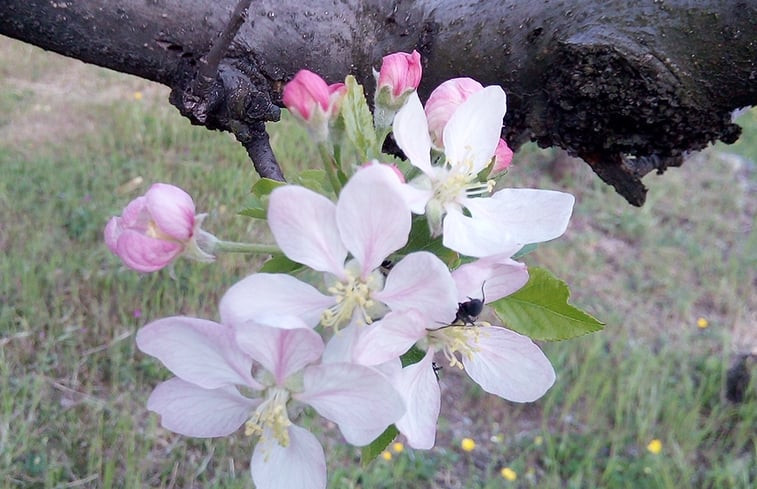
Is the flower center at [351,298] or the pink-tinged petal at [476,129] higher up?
the pink-tinged petal at [476,129]

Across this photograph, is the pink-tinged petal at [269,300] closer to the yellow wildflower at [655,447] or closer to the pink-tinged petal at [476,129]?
the pink-tinged petal at [476,129]

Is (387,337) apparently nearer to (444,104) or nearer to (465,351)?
(465,351)

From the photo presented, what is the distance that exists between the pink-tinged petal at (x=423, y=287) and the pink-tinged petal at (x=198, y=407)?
0.20 meters

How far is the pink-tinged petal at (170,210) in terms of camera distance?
634 mm

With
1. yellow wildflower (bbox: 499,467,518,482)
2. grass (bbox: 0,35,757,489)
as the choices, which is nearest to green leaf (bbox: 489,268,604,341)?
grass (bbox: 0,35,757,489)

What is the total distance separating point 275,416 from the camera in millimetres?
670

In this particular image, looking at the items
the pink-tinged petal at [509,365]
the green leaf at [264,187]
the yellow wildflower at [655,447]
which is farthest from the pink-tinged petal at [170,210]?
the yellow wildflower at [655,447]

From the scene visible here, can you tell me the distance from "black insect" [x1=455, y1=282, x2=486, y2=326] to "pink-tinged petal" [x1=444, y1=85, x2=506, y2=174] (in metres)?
0.15

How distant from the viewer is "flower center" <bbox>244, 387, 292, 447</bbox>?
67cm

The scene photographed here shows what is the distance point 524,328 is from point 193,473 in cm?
172

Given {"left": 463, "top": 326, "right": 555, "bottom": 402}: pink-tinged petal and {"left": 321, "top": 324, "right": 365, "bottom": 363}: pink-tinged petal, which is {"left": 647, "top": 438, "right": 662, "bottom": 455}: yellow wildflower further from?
{"left": 321, "top": 324, "right": 365, "bottom": 363}: pink-tinged petal

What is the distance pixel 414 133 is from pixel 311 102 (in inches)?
4.4

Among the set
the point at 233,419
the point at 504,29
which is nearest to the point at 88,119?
the point at 504,29

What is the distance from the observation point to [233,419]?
0.71 meters
